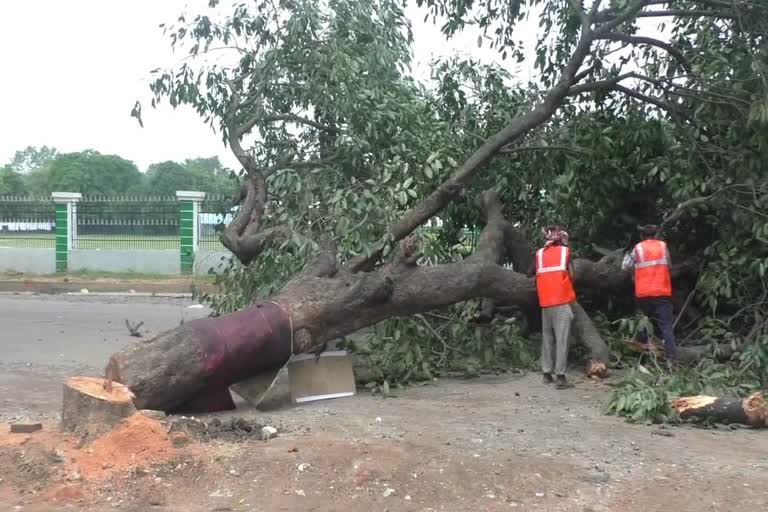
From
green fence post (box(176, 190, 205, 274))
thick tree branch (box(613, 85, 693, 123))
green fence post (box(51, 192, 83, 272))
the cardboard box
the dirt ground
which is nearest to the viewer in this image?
the dirt ground

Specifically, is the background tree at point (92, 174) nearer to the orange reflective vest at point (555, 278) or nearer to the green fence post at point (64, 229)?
the green fence post at point (64, 229)

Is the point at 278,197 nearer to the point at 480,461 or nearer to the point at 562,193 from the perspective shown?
the point at 562,193

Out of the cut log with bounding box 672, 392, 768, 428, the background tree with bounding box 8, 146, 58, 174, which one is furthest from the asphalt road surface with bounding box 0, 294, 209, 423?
the background tree with bounding box 8, 146, 58, 174

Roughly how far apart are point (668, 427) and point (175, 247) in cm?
1475

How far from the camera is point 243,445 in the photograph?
4.69 meters

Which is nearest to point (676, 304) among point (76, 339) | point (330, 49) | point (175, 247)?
point (330, 49)

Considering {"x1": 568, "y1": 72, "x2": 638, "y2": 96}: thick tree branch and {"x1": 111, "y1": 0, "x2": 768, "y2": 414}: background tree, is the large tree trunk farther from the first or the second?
{"x1": 568, "y1": 72, "x2": 638, "y2": 96}: thick tree branch

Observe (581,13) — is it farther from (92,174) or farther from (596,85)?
(92,174)

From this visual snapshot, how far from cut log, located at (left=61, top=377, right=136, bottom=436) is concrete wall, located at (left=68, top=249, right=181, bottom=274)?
1388 centimetres

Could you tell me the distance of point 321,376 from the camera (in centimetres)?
609

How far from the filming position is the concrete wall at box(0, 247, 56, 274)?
742 inches

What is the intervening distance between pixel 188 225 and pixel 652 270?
13.1 m

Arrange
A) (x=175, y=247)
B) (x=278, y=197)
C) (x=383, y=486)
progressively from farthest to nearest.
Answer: (x=175, y=247), (x=278, y=197), (x=383, y=486)

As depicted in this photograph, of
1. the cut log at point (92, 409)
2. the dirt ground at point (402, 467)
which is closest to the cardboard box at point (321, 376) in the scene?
the dirt ground at point (402, 467)
